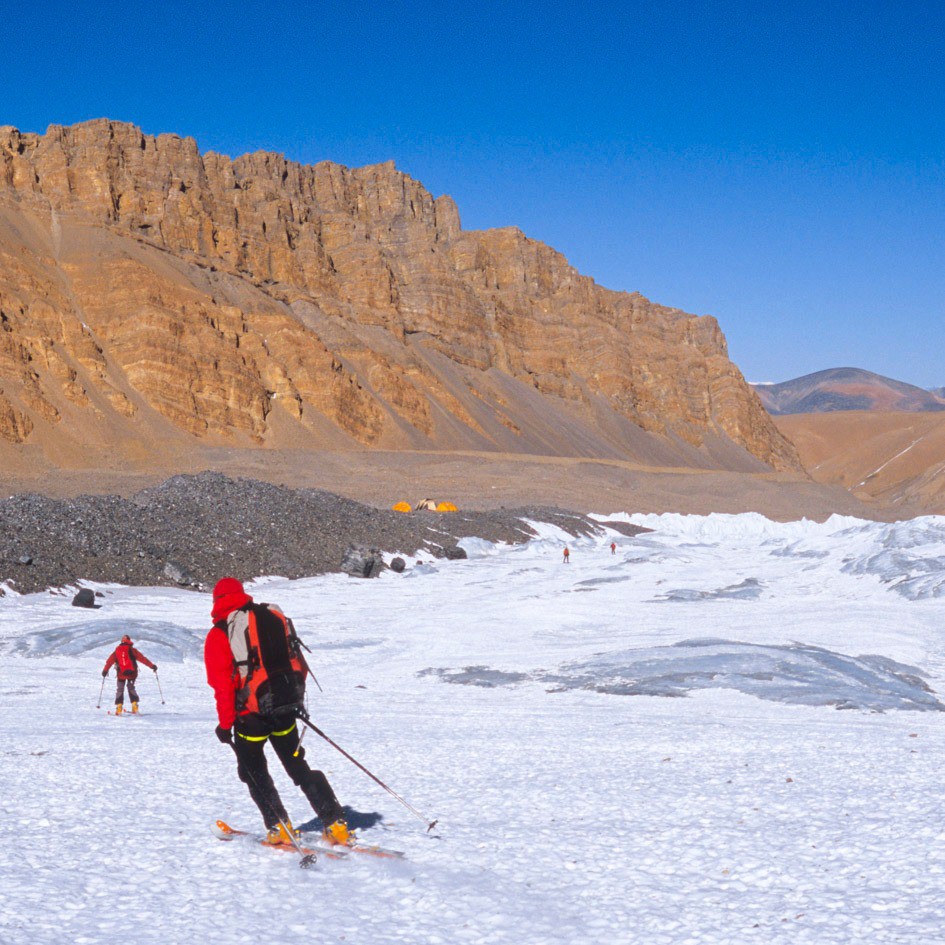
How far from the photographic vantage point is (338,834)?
544 centimetres

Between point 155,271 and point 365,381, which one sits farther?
point 365,381

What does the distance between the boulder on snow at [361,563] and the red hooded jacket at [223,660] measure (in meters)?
27.0

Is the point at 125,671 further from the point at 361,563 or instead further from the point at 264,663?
the point at 361,563

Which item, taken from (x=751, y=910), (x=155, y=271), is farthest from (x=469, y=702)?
(x=155, y=271)

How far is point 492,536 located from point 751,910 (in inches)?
1609

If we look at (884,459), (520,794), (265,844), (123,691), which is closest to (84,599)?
(123,691)

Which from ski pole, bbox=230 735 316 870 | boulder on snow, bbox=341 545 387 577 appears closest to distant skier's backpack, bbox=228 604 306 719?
ski pole, bbox=230 735 316 870

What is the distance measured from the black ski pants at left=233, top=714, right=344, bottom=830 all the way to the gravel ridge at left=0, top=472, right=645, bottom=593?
19518mm

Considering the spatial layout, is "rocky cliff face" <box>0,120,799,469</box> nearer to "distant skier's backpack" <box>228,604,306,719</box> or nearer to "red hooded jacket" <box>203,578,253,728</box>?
"red hooded jacket" <box>203,578,253,728</box>

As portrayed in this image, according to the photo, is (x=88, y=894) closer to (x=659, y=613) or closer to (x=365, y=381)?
(x=659, y=613)

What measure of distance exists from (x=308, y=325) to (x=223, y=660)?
10378cm

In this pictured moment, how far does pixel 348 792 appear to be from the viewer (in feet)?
22.6

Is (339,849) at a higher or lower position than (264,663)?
lower

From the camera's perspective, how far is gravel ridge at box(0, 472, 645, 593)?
83.6 feet
